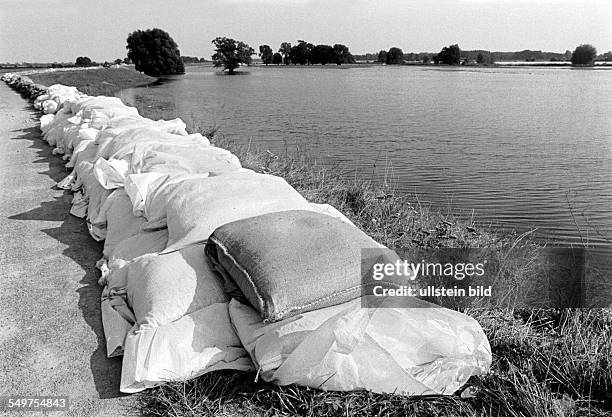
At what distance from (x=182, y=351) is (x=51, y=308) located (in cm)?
116

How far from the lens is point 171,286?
2.69m

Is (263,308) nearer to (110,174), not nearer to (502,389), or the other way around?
(502,389)

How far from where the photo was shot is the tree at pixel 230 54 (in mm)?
73562

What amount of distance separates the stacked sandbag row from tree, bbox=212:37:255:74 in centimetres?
7249

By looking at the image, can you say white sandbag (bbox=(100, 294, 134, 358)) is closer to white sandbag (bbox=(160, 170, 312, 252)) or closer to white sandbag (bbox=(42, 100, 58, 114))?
white sandbag (bbox=(160, 170, 312, 252))

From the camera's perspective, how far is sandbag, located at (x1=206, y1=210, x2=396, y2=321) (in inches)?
93.7

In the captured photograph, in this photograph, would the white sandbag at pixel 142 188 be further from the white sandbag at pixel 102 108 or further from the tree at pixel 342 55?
the tree at pixel 342 55

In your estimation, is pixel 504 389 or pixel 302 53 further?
pixel 302 53

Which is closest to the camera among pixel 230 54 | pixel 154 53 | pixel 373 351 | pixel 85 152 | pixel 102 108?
pixel 373 351

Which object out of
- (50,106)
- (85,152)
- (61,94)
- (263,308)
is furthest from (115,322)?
(61,94)

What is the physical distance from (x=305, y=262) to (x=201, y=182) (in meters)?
1.26

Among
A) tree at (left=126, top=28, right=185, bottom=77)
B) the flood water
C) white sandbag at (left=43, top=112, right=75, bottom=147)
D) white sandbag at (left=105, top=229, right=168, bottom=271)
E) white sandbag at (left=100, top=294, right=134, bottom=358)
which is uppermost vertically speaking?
tree at (left=126, top=28, right=185, bottom=77)

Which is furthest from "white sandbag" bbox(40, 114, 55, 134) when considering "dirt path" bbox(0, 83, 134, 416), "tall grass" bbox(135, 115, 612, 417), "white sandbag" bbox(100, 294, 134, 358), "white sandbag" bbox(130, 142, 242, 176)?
"tall grass" bbox(135, 115, 612, 417)

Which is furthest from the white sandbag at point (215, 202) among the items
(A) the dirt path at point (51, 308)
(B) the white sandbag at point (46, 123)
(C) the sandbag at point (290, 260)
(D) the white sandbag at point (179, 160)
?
(B) the white sandbag at point (46, 123)
